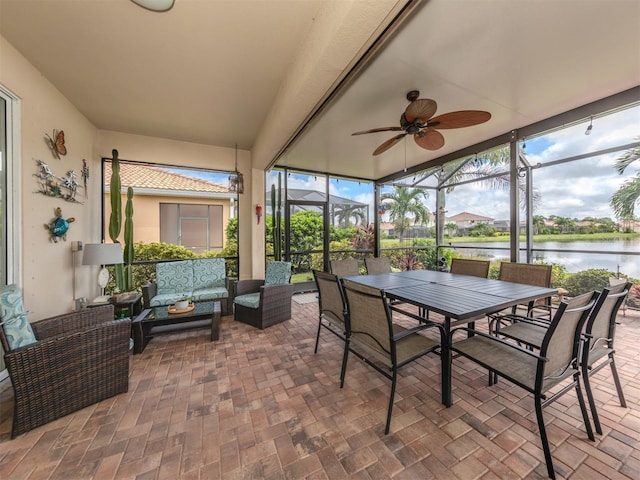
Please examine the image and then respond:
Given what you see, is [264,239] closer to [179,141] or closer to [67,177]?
[179,141]

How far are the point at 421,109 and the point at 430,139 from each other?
60 centimetres

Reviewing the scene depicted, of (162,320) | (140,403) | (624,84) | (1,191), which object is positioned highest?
(624,84)

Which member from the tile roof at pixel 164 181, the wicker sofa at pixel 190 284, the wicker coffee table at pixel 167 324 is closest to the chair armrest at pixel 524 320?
the wicker coffee table at pixel 167 324

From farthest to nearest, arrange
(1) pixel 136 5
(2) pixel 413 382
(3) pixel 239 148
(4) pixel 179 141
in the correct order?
1. (3) pixel 239 148
2. (4) pixel 179 141
3. (2) pixel 413 382
4. (1) pixel 136 5

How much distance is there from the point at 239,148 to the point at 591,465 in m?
5.66

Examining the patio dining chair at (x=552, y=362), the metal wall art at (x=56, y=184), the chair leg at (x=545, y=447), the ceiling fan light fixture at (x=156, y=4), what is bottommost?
the chair leg at (x=545, y=447)

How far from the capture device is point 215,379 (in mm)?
2258

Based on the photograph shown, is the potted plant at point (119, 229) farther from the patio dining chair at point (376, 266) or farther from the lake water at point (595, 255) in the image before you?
the lake water at point (595, 255)

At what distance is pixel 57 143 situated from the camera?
2.85 metres

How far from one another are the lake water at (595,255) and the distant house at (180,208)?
5.90m

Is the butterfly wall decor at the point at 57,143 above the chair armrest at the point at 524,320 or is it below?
above

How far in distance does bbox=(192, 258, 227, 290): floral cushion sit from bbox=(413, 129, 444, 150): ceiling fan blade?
377 centimetres

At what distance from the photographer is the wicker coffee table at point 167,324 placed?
275 centimetres

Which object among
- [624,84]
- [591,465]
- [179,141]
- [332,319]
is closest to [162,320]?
[332,319]
